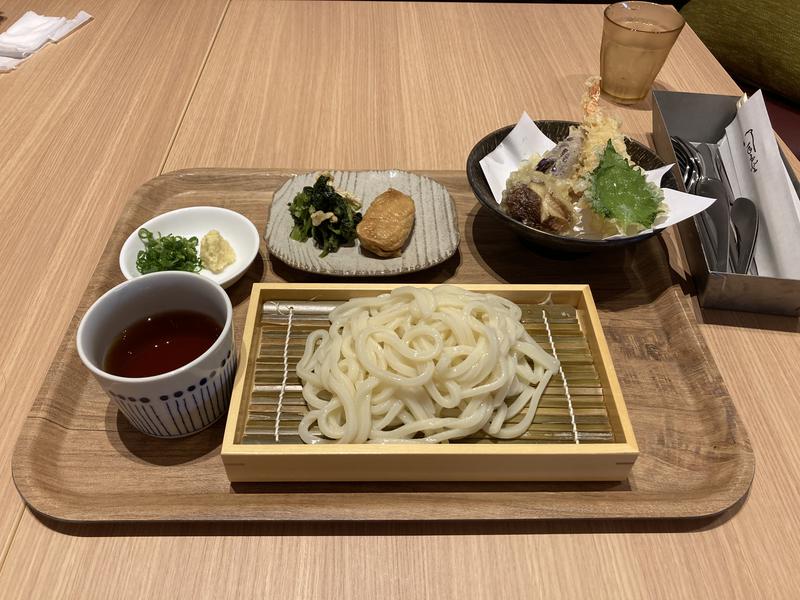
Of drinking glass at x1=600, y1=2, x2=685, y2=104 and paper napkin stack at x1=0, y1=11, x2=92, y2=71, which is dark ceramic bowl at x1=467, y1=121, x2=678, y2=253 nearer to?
drinking glass at x1=600, y1=2, x2=685, y2=104

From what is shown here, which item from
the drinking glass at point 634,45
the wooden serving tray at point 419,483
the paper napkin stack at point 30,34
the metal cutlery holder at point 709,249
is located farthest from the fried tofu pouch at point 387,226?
the paper napkin stack at point 30,34

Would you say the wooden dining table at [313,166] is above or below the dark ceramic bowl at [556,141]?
below

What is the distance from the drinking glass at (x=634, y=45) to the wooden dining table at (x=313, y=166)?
90 millimetres

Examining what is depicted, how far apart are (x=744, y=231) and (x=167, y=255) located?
1.45m

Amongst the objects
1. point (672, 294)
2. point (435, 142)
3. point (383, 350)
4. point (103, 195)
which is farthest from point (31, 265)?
point (672, 294)

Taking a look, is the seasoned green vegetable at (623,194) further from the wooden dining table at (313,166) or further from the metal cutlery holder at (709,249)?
the wooden dining table at (313,166)

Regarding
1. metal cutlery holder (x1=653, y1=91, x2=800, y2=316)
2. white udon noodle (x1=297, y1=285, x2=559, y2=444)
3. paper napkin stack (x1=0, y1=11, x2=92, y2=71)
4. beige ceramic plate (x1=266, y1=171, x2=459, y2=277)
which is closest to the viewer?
white udon noodle (x1=297, y1=285, x2=559, y2=444)

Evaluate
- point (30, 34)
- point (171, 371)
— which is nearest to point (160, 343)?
point (171, 371)

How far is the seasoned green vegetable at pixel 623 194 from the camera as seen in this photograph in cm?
133

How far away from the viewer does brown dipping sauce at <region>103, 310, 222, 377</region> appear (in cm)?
102

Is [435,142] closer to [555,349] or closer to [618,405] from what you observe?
[555,349]

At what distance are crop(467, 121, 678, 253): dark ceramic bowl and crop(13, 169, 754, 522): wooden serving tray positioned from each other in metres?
0.17

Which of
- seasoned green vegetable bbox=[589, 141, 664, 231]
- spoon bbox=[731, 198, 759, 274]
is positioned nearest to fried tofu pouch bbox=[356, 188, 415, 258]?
seasoned green vegetable bbox=[589, 141, 664, 231]

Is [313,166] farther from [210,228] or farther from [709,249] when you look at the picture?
[709,249]
